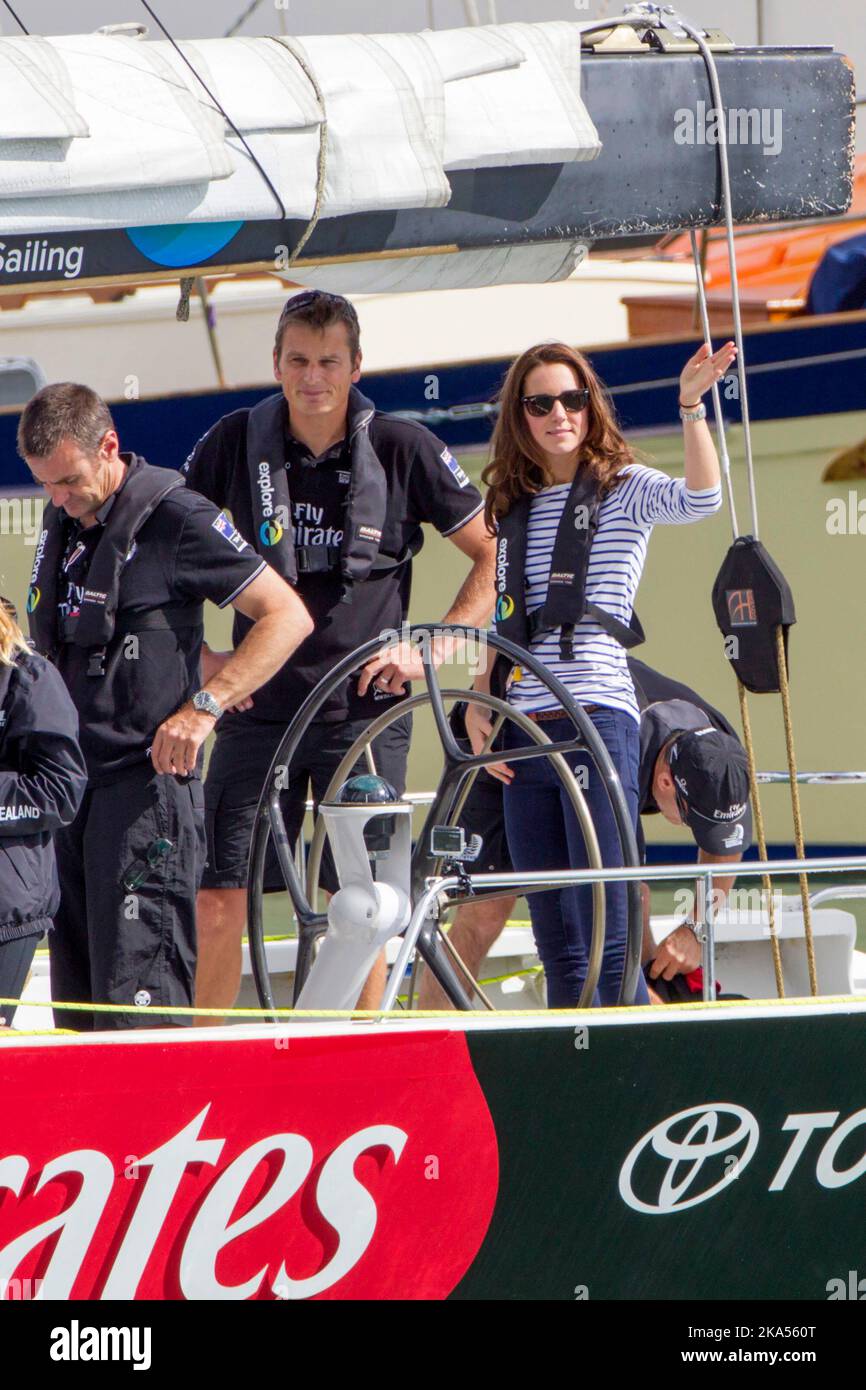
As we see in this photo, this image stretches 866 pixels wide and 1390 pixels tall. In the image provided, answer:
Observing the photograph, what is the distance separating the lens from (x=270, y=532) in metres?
3.98

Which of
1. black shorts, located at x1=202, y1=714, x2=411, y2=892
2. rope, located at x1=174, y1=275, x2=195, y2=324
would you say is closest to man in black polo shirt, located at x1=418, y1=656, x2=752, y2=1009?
black shorts, located at x1=202, y1=714, x2=411, y2=892

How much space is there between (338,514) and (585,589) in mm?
721

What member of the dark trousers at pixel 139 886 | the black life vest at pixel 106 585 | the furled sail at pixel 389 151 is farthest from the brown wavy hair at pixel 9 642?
the furled sail at pixel 389 151

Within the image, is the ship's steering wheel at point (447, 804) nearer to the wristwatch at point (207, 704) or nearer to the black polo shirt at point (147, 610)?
the wristwatch at point (207, 704)

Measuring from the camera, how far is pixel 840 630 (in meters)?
8.01

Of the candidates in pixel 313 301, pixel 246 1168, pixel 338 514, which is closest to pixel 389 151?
pixel 313 301

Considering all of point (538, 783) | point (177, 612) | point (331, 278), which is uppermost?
point (331, 278)

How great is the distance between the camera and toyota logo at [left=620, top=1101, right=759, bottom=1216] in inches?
118

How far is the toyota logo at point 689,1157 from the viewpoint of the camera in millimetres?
3000

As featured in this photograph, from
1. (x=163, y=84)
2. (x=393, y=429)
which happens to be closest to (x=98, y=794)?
(x=393, y=429)

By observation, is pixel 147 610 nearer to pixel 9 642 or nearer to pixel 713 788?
pixel 9 642
